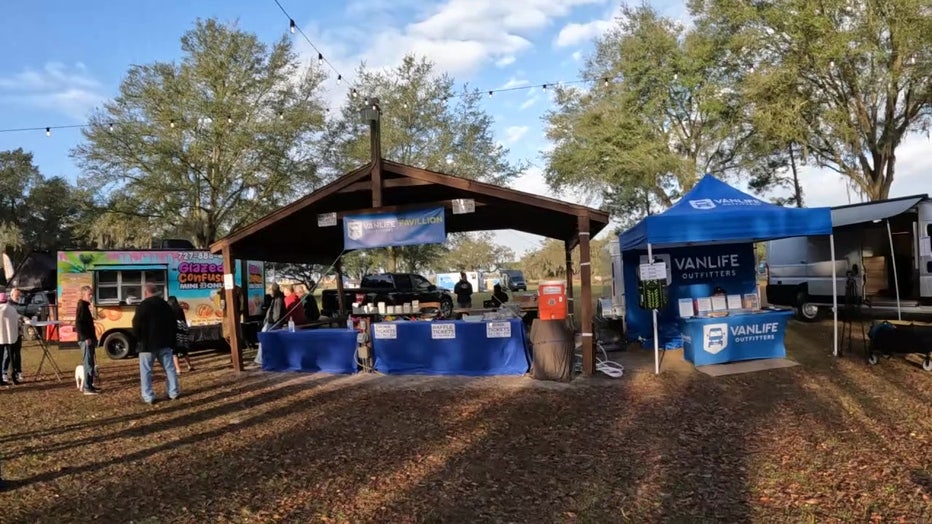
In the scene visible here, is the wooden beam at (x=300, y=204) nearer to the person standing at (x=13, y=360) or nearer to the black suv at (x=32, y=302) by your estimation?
the person standing at (x=13, y=360)

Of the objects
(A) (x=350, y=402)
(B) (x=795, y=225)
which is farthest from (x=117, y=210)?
(B) (x=795, y=225)

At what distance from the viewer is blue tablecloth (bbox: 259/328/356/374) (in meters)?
9.64

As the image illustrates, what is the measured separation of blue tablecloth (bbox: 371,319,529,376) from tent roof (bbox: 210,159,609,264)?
6.30ft

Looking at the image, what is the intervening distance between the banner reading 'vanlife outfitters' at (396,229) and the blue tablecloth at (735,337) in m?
4.15

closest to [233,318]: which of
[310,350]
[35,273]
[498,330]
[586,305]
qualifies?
[310,350]

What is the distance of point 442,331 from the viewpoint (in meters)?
9.17

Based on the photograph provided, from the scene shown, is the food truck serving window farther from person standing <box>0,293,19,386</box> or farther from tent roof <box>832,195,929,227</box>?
tent roof <box>832,195,929,227</box>

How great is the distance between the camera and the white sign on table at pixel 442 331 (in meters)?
9.13

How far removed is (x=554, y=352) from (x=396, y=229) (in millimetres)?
3281

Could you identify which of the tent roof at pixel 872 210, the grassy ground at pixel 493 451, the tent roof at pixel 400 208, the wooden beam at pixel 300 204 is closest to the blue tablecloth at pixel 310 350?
the grassy ground at pixel 493 451

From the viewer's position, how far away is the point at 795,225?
870 centimetres

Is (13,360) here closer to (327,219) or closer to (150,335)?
(150,335)

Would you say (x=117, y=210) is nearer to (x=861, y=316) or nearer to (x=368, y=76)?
(x=368, y=76)

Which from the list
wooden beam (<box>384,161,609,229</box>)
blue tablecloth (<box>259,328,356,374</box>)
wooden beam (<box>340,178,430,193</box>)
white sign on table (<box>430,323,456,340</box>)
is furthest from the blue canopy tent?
blue tablecloth (<box>259,328,356,374</box>)
